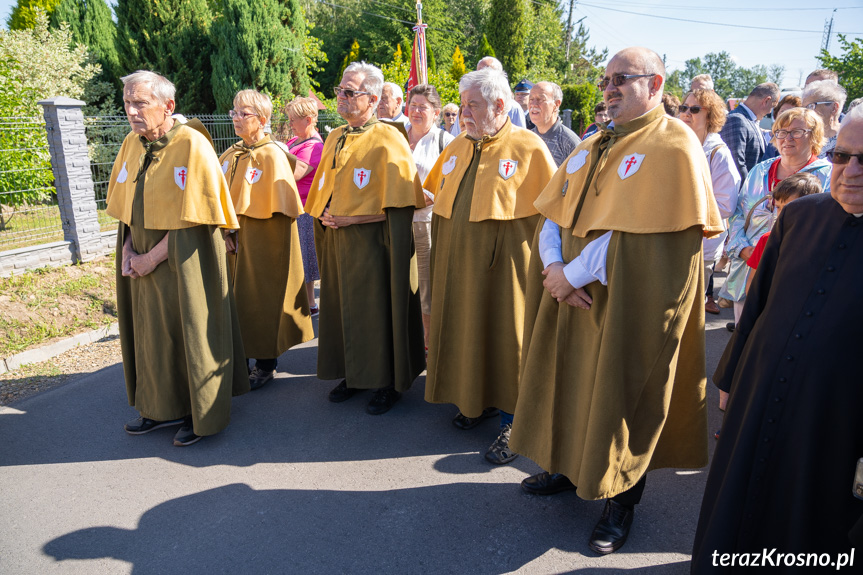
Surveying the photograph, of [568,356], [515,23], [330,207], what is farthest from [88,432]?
[515,23]

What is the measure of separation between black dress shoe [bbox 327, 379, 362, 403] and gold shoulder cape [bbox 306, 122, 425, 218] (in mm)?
1380

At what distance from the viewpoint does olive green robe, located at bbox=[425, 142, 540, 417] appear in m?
3.68

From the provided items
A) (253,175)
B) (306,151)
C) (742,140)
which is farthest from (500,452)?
(742,140)

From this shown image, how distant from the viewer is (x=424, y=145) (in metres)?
5.63

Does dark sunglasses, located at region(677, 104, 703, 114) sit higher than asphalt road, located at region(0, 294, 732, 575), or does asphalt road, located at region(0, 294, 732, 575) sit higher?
dark sunglasses, located at region(677, 104, 703, 114)

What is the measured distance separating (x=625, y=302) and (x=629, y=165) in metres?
0.60

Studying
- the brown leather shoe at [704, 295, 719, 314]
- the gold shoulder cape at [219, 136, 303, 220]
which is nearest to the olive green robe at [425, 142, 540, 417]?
the gold shoulder cape at [219, 136, 303, 220]

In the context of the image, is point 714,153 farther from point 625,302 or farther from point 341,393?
point 341,393

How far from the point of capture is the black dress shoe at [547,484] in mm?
3289

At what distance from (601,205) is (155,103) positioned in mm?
2740

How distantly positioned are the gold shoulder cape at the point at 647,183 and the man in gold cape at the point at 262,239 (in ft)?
8.78

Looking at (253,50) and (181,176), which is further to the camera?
(253,50)

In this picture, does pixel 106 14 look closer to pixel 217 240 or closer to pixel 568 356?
pixel 217 240

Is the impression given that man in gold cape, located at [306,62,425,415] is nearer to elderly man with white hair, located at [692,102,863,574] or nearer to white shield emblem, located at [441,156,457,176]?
white shield emblem, located at [441,156,457,176]
